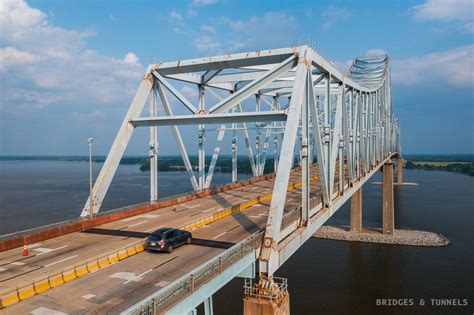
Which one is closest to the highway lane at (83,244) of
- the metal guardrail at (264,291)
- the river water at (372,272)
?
the metal guardrail at (264,291)

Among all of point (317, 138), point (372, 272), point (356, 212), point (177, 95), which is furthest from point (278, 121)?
point (356, 212)

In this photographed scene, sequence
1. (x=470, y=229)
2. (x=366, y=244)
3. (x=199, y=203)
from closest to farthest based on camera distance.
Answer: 1. (x=199, y=203)
2. (x=366, y=244)
3. (x=470, y=229)

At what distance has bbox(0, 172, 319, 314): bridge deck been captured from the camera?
11250mm

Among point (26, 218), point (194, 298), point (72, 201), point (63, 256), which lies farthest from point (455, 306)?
point (72, 201)

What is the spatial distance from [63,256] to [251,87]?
37.6 ft

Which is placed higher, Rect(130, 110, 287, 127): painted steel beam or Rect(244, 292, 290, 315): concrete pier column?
Rect(130, 110, 287, 127): painted steel beam

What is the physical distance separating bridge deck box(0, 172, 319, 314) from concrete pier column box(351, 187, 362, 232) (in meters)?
28.3

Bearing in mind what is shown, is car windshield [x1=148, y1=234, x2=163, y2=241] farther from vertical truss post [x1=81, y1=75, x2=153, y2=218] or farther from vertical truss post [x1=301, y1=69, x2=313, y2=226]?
vertical truss post [x1=301, y1=69, x2=313, y2=226]

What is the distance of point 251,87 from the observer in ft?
60.1

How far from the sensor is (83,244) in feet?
56.1

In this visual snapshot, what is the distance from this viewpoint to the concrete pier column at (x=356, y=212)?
49125 mm

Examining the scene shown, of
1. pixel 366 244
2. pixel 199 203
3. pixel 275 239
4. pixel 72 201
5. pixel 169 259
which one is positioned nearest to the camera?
pixel 275 239

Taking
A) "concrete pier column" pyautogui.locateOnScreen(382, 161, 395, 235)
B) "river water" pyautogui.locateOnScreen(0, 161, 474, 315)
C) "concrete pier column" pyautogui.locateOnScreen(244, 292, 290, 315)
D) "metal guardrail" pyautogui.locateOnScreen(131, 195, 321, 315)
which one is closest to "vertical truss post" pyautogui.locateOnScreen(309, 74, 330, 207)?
"metal guardrail" pyautogui.locateOnScreen(131, 195, 321, 315)

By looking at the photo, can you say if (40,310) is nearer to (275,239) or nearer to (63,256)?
(63,256)
